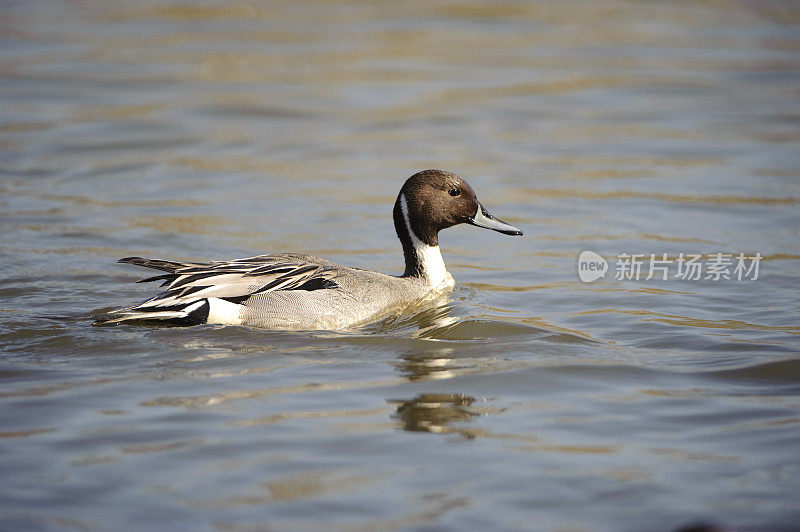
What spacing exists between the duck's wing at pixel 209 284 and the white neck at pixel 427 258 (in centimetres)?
100

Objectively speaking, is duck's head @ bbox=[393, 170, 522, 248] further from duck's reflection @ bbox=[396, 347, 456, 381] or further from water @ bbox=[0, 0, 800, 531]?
duck's reflection @ bbox=[396, 347, 456, 381]

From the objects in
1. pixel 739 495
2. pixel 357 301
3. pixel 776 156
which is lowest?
pixel 739 495

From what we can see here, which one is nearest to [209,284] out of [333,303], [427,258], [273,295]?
[273,295]

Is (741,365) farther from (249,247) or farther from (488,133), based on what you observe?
(488,133)

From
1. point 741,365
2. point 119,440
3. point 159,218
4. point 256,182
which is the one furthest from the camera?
point 256,182

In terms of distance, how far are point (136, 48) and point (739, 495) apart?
1374 centimetres

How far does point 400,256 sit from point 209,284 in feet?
8.72

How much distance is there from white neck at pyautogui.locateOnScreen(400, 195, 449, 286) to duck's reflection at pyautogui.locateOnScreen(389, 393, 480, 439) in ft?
7.51

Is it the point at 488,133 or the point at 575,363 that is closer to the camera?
the point at 575,363

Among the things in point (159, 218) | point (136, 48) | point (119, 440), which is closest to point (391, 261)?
point (159, 218)

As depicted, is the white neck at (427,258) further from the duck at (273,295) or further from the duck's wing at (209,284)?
the duck's wing at (209,284)

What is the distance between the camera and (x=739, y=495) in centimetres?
490

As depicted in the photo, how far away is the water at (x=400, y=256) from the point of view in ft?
16.5

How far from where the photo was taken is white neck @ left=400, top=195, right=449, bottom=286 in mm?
8406
